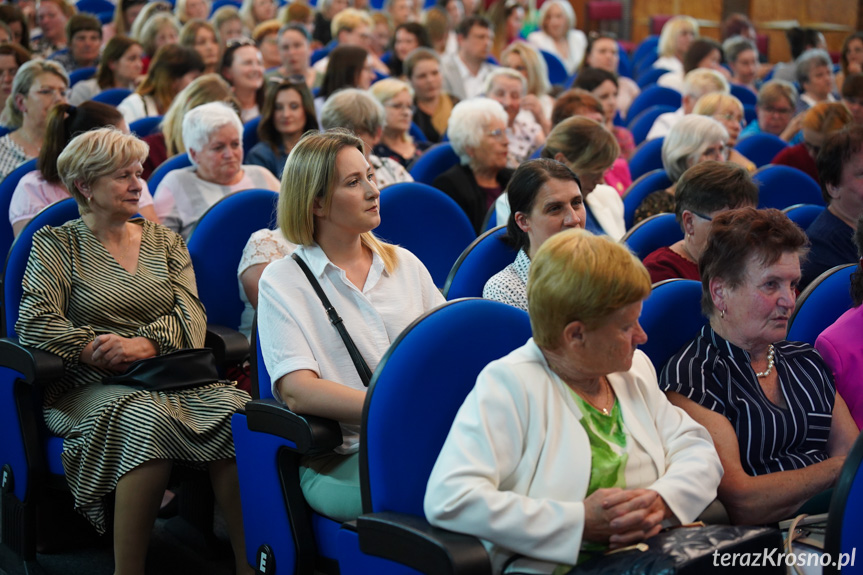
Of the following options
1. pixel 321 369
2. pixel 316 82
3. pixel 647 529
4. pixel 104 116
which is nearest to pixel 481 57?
pixel 316 82

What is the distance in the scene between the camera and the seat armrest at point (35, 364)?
2.38 meters

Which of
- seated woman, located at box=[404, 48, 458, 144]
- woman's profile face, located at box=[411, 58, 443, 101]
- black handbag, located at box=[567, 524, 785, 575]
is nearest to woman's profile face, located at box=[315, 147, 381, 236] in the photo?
black handbag, located at box=[567, 524, 785, 575]

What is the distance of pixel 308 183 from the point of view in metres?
2.17

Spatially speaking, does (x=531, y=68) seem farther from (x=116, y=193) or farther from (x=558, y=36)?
(x=116, y=193)

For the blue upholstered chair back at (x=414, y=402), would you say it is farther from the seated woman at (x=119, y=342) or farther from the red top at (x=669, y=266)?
the red top at (x=669, y=266)

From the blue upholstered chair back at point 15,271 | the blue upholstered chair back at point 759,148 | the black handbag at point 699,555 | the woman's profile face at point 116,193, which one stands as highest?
the woman's profile face at point 116,193

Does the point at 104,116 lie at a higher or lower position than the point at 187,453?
Answer: higher

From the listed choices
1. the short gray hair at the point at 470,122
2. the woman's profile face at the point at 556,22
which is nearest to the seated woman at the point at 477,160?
the short gray hair at the point at 470,122

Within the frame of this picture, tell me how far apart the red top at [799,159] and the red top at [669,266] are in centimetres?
223

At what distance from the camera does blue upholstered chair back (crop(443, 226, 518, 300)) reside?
2666 millimetres

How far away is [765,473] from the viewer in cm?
189

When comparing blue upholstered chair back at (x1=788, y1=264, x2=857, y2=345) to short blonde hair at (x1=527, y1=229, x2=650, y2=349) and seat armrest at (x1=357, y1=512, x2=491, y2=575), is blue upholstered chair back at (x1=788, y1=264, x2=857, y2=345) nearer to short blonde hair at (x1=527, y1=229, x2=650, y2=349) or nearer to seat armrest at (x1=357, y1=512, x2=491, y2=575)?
short blonde hair at (x1=527, y1=229, x2=650, y2=349)

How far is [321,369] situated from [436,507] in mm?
602

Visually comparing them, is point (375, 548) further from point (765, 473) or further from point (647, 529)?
point (765, 473)
